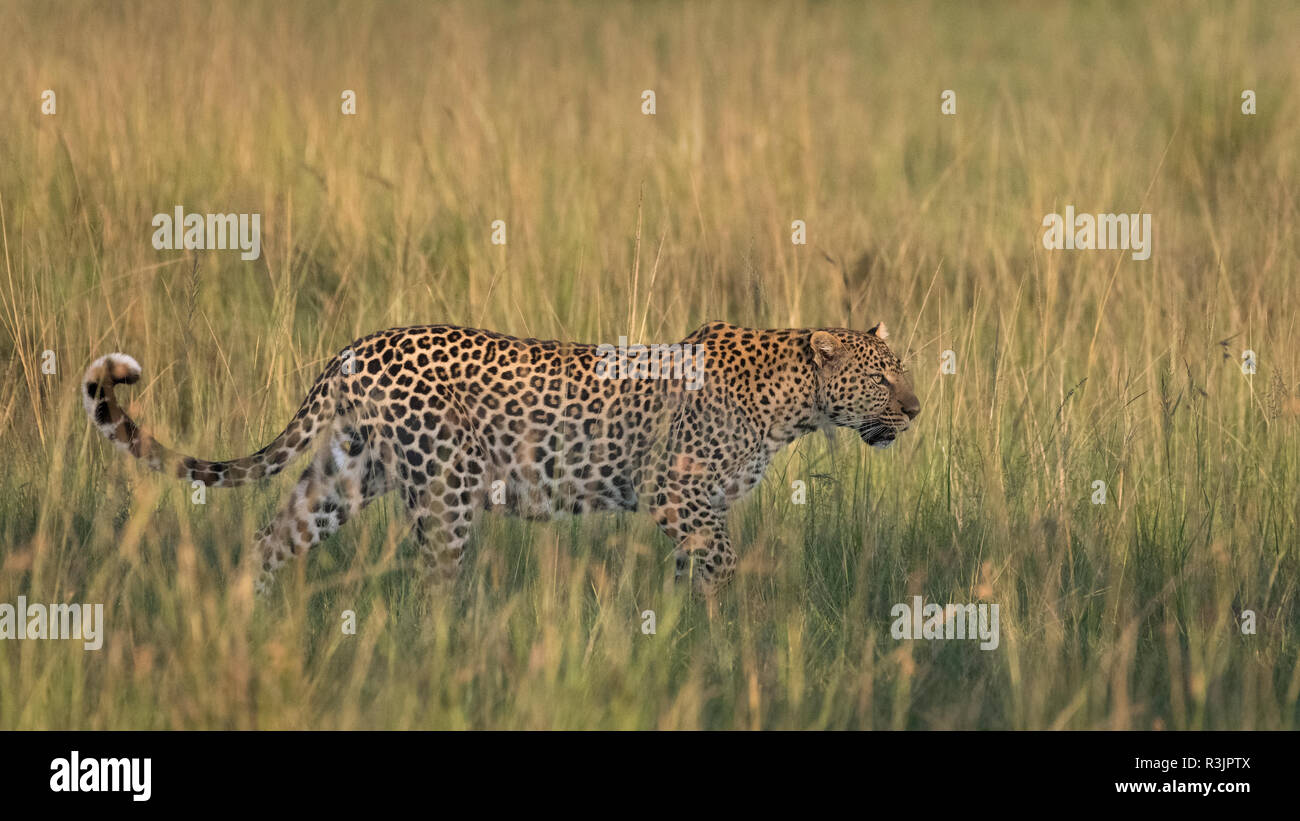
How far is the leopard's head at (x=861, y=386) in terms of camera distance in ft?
22.3

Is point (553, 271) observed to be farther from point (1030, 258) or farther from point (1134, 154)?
point (1134, 154)

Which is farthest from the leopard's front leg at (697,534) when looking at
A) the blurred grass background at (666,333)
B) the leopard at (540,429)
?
the blurred grass background at (666,333)

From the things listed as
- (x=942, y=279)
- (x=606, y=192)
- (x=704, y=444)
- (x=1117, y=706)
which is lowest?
(x=1117, y=706)

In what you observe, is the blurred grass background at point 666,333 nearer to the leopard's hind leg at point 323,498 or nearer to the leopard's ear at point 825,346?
the leopard's hind leg at point 323,498

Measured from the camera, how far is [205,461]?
6.56 m

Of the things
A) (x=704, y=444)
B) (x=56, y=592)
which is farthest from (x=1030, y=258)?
(x=56, y=592)

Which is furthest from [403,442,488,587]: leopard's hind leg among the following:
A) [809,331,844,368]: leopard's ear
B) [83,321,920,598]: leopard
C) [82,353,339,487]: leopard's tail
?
[809,331,844,368]: leopard's ear

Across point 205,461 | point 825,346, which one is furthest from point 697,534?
point 205,461

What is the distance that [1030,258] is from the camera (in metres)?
10.3

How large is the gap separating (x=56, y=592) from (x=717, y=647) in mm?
2281

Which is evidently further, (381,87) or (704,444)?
(381,87)

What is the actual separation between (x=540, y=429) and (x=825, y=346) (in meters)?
1.18

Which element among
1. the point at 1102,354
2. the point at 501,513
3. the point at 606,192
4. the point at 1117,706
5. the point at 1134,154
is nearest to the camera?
the point at 1117,706

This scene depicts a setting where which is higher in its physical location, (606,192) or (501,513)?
(606,192)
